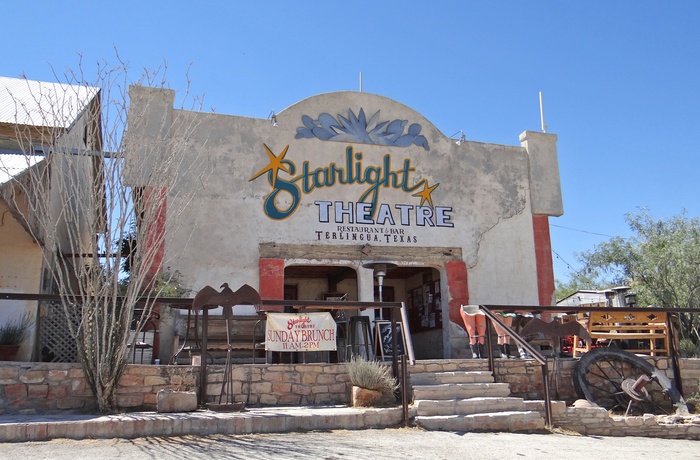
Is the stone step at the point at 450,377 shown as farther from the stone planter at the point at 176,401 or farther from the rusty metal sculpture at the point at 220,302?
the stone planter at the point at 176,401

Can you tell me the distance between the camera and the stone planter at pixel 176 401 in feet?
26.0

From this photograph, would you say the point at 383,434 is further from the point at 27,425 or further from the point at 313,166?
the point at 313,166

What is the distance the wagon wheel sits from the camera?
10.4 metres

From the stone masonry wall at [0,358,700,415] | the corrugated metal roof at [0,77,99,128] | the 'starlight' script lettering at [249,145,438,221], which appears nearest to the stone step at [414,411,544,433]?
the stone masonry wall at [0,358,700,415]

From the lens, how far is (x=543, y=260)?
14.6 m

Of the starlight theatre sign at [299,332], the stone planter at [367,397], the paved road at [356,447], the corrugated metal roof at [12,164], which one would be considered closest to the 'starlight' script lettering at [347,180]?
the starlight theatre sign at [299,332]

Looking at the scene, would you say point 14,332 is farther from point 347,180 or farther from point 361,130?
point 361,130

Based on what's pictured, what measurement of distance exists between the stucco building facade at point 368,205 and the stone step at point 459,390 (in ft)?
13.6

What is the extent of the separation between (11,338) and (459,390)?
686 cm

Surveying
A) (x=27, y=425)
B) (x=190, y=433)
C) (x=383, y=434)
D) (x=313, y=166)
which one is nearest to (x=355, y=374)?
(x=383, y=434)

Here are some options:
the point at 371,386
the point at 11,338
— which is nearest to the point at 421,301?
the point at 371,386

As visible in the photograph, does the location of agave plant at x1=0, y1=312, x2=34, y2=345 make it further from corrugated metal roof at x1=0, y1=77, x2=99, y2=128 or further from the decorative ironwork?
corrugated metal roof at x1=0, y1=77, x2=99, y2=128

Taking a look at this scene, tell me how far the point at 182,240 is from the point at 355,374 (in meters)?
5.37

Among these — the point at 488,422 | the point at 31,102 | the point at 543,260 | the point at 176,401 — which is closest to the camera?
the point at 176,401
